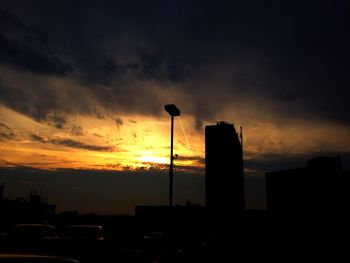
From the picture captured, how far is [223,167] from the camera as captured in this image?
107500 mm

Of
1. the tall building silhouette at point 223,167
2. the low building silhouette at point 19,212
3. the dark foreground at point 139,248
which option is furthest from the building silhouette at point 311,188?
the low building silhouette at point 19,212

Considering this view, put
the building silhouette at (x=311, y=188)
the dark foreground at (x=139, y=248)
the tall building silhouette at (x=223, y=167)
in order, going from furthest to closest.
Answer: the tall building silhouette at (x=223, y=167), the building silhouette at (x=311, y=188), the dark foreground at (x=139, y=248)

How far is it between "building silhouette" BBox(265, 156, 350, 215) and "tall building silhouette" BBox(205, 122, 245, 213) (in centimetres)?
3169

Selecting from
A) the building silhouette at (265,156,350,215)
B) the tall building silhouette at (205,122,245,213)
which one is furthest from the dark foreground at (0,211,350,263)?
the tall building silhouette at (205,122,245,213)

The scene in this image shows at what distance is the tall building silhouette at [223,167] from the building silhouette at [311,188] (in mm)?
31688

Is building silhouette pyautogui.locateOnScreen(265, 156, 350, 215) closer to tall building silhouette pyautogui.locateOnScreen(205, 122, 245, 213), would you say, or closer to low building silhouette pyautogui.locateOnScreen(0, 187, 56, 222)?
tall building silhouette pyautogui.locateOnScreen(205, 122, 245, 213)

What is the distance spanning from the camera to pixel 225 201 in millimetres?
105562

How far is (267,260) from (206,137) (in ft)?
290

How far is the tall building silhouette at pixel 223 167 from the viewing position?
104m

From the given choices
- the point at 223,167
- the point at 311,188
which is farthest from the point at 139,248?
the point at 223,167

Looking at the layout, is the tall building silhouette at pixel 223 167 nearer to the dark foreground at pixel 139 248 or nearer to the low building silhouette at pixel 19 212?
the low building silhouette at pixel 19 212

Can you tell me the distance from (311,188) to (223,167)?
43.3 m

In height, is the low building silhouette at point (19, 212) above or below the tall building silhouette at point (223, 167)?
below

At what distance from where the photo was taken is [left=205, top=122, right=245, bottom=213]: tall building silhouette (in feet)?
342
